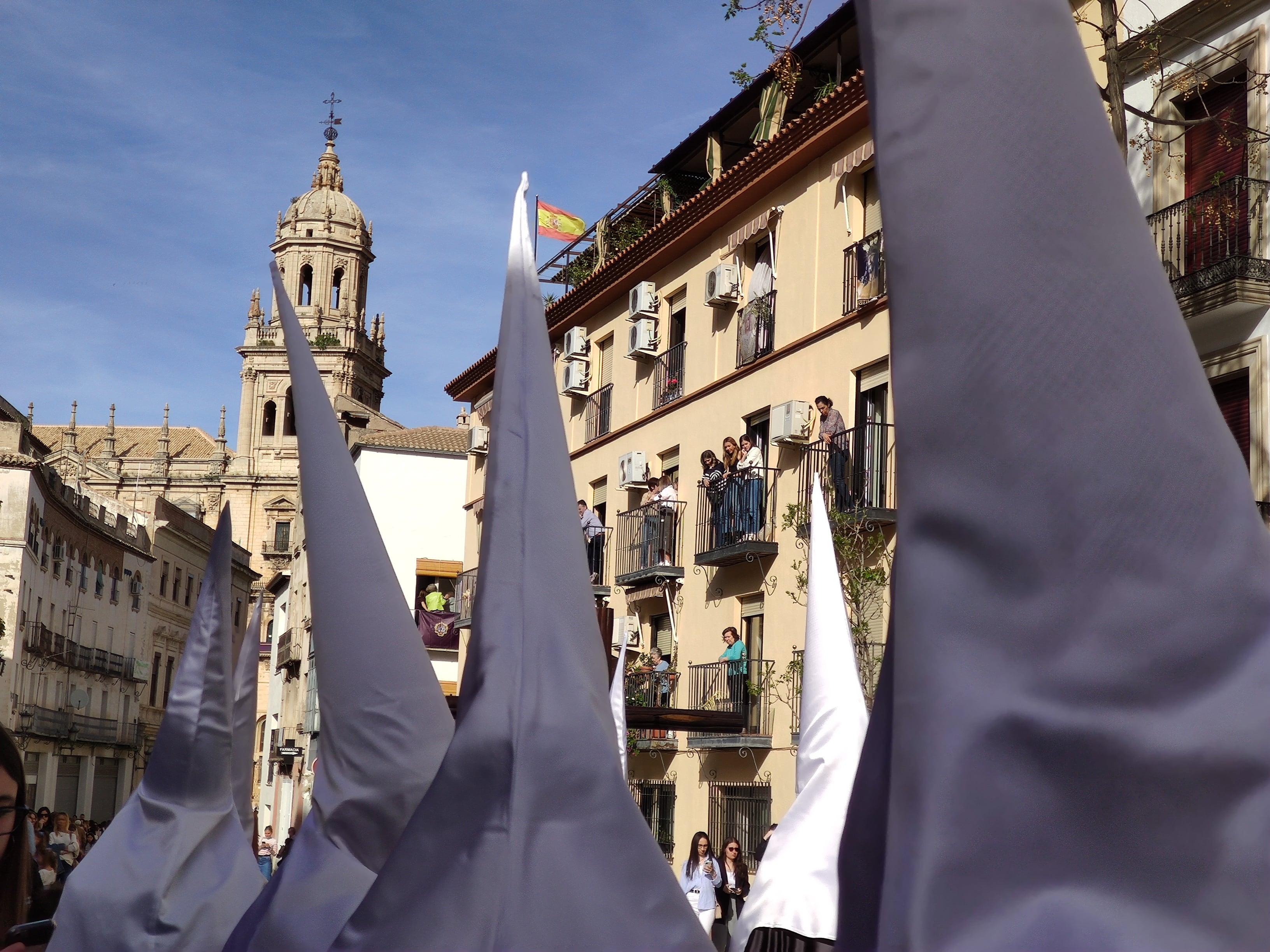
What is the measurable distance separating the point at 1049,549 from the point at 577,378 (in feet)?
77.9

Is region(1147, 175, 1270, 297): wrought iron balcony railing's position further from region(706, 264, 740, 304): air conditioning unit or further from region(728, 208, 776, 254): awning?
region(706, 264, 740, 304): air conditioning unit

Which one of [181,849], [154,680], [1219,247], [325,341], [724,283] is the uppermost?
[325,341]

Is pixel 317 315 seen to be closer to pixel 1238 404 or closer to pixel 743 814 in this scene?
pixel 743 814

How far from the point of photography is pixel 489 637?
3.02m

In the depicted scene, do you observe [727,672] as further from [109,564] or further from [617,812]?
[109,564]

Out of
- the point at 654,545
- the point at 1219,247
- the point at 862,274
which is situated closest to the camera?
the point at 1219,247

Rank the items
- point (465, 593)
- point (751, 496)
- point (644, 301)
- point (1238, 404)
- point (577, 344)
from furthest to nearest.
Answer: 1. point (465, 593)
2. point (577, 344)
3. point (644, 301)
4. point (751, 496)
5. point (1238, 404)

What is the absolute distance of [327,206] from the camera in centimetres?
8962

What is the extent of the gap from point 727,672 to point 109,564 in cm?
3962

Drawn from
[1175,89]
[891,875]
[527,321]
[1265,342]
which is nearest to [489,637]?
[527,321]

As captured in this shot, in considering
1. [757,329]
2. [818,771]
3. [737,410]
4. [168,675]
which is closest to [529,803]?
[818,771]

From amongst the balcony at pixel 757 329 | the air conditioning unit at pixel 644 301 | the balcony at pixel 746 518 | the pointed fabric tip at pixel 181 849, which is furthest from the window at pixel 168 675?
the pointed fabric tip at pixel 181 849

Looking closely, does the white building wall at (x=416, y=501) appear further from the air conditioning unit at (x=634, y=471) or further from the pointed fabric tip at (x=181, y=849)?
the pointed fabric tip at (x=181, y=849)

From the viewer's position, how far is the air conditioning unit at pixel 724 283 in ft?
65.5
